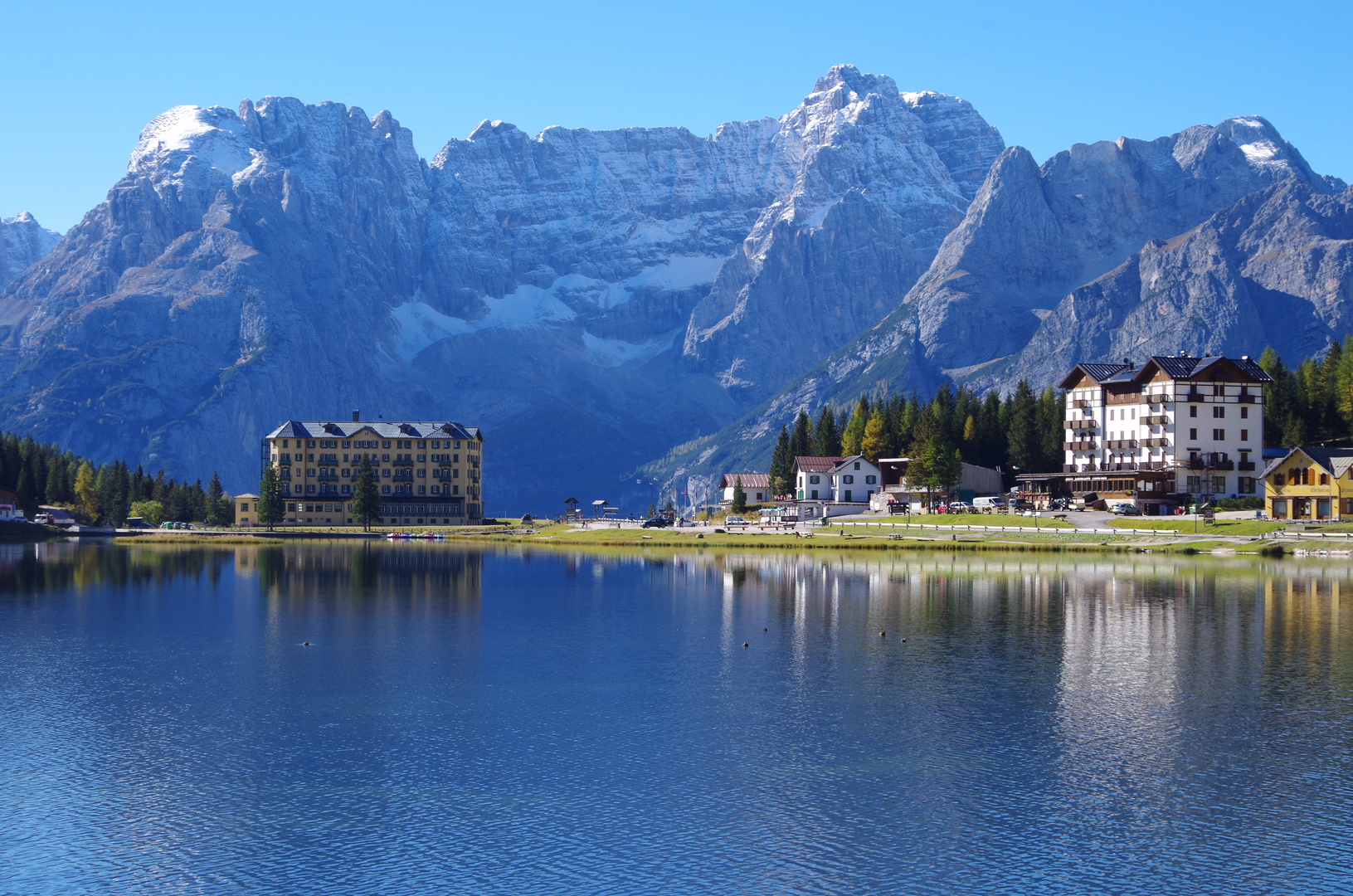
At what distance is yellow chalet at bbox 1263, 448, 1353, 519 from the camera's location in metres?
150

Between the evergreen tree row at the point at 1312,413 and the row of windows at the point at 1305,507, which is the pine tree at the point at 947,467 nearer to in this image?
the row of windows at the point at 1305,507

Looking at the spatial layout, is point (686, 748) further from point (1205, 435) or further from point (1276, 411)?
point (1276, 411)

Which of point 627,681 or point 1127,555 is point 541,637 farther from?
point 1127,555

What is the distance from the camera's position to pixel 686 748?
52219 millimetres

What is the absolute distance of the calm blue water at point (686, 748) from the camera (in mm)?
39000

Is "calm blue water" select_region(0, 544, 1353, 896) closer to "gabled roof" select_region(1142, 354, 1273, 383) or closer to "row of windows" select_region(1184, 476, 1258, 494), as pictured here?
"row of windows" select_region(1184, 476, 1258, 494)

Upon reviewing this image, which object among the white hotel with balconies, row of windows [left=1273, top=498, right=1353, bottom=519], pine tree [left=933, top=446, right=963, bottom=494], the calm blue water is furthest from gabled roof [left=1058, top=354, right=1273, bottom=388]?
the calm blue water

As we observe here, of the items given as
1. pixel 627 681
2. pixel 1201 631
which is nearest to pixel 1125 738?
pixel 627 681

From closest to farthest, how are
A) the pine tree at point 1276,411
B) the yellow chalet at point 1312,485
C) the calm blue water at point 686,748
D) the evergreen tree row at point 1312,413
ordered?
1. the calm blue water at point 686,748
2. the yellow chalet at point 1312,485
3. the evergreen tree row at point 1312,413
4. the pine tree at point 1276,411

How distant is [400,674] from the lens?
68938 mm

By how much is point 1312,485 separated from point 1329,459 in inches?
149

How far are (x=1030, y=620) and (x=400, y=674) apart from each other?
43638 mm

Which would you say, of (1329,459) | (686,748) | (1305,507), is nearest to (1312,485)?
(1305,507)

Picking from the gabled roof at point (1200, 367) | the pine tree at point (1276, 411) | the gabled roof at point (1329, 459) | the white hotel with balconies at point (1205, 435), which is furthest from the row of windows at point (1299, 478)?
the pine tree at point (1276, 411)
